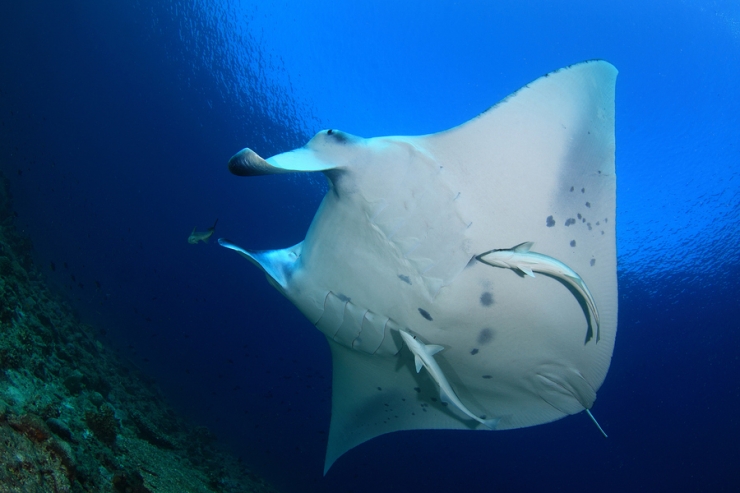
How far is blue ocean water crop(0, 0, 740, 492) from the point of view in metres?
9.45

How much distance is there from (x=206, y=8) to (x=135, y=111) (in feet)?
18.5

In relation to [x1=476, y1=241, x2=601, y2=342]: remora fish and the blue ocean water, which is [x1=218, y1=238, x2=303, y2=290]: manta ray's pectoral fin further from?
the blue ocean water

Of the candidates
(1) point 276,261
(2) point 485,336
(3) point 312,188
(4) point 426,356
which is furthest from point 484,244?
(3) point 312,188

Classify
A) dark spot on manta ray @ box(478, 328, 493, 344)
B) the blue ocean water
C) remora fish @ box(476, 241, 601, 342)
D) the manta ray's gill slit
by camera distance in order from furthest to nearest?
the blue ocean water, dark spot on manta ray @ box(478, 328, 493, 344), the manta ray's gill slit, remora fish @ box(476, 241, 601, 342)

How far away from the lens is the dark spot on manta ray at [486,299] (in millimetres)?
2307

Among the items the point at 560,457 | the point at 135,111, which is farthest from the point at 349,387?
the point at 560,457

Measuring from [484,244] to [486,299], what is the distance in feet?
1.19

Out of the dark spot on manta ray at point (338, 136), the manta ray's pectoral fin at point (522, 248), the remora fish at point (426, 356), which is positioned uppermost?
the dark spot on manta ray at point (338, 136)

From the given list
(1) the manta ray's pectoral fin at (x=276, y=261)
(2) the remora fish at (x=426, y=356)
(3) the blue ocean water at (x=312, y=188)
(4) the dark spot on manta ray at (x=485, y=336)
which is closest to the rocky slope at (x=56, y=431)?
(1) the manta ray's pectoral fin at (x=276, y=261)

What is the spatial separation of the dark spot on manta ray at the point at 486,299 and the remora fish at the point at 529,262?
1.08 feet

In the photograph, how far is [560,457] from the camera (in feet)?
58.0

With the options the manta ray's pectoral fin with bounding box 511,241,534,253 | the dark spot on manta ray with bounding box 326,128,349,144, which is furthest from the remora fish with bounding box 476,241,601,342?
the dark spot on manta ray with bounding box 326,128,349,144

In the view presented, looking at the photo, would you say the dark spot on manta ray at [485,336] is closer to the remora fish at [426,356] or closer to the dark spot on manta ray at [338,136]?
the remora fish at [426,356]

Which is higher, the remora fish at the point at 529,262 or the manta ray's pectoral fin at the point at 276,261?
the remora fish at the point at 529,262
